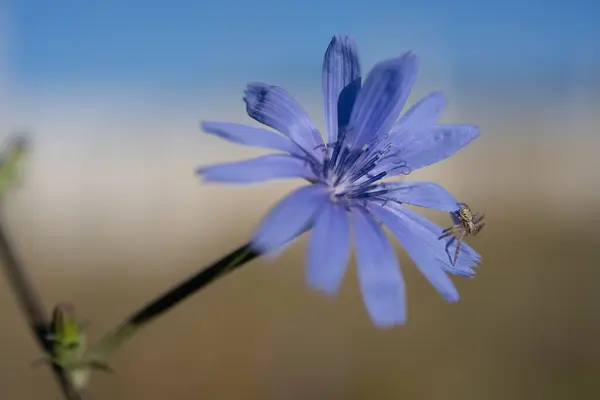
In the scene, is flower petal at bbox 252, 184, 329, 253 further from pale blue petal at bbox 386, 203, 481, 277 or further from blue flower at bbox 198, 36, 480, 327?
pale blue petal at bbox 386, 203, 481, 277

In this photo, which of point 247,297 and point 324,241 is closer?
point 324,241

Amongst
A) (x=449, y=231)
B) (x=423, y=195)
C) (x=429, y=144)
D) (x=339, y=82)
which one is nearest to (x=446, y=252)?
Result: (x=449, y=231)

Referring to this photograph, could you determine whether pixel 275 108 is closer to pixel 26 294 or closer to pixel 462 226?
pixel 462 226

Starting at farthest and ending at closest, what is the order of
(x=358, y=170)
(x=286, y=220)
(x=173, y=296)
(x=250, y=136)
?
(x=358, y=170) < (x=173, y=296) < (x=250, y=136) < (x=286, y=220)

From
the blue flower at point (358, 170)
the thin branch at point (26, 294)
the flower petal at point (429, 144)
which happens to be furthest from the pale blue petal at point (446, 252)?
the thin branch at point (26, 294)

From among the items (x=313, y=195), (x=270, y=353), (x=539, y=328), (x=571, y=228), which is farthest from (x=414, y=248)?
(x=571, y=228)

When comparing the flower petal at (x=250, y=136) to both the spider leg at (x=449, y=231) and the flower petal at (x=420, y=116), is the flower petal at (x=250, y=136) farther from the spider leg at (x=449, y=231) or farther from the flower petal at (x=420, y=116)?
the spider leg at (x=449, y=231)

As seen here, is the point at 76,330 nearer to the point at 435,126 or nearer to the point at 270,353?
the point at 435,126

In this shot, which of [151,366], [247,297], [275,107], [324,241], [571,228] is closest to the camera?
[324,241]
